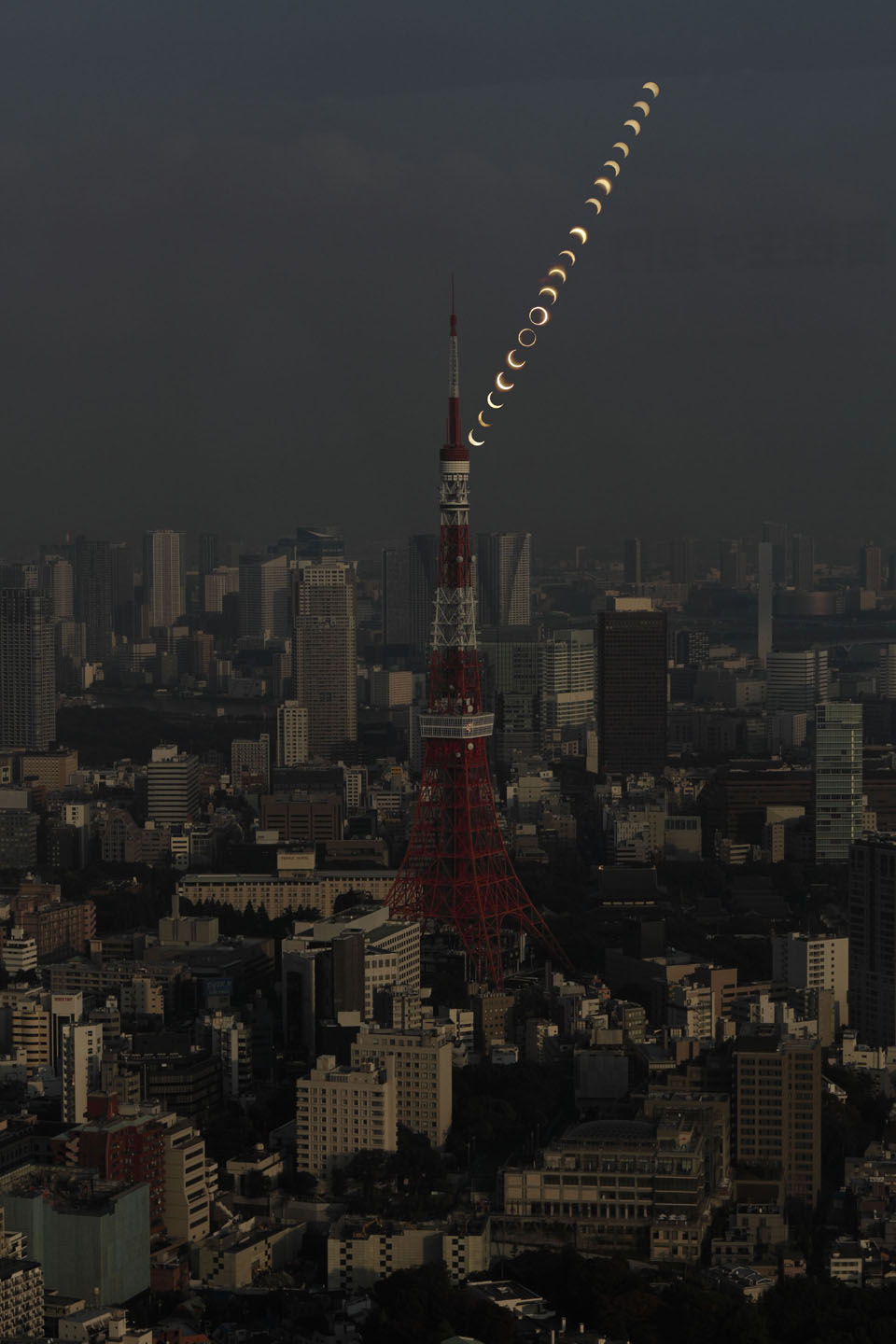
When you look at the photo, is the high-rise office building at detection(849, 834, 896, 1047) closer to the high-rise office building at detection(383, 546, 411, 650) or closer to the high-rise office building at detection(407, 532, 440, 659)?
the high-rise office building at detection(407, 532, 440, 659)

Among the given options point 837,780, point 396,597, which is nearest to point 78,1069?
point 837,780

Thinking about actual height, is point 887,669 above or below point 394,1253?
above

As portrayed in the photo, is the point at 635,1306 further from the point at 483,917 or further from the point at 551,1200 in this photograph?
the point at 483,917

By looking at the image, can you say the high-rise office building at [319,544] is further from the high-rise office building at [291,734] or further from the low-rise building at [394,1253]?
the low-rise building at [394,1253]

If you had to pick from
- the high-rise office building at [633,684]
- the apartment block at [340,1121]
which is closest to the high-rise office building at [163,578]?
the high-rise office building at [633,684]

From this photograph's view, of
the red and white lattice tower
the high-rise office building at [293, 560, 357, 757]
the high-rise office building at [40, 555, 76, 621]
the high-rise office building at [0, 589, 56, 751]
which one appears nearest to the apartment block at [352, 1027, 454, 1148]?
the red and white lattice tower

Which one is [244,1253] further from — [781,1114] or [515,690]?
[515,690]
